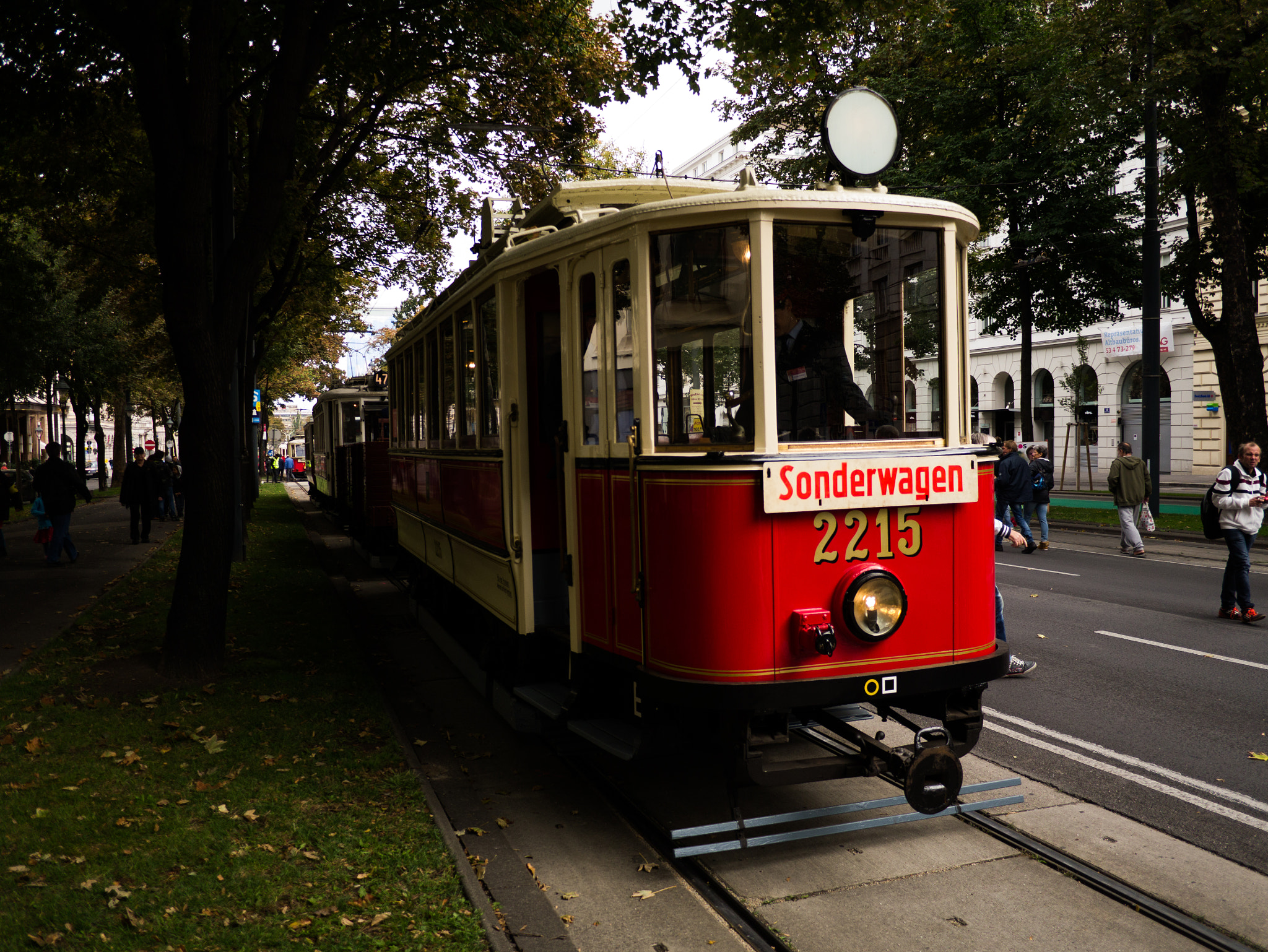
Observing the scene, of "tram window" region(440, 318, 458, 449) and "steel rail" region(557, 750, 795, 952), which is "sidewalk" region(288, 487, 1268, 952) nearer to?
"steel rail" region(557, 750, 795, 952)

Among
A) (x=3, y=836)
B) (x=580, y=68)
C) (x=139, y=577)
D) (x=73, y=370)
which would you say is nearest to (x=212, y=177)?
(x=3, y=836)

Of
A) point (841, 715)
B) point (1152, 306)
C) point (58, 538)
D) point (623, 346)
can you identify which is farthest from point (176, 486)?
point (841, 715)

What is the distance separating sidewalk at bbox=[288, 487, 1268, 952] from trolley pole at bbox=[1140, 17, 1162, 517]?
15626mm

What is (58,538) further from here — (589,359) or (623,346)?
(623,346)

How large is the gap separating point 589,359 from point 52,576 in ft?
40.1

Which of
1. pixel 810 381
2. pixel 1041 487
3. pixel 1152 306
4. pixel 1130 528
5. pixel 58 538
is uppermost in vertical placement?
pixel 1152 306

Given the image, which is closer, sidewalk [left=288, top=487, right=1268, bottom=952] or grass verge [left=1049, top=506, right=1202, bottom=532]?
sidewalk [left=288, top=487, right=1268, bottom=952]

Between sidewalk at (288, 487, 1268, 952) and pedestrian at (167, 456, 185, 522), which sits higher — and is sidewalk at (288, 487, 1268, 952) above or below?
below

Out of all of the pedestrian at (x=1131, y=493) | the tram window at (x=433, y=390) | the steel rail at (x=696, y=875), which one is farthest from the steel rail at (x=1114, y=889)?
the pedestrian at (x=1131, y=493)

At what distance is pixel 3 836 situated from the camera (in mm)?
4910

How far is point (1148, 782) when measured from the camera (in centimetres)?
573

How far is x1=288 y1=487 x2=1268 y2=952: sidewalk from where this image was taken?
161 inches

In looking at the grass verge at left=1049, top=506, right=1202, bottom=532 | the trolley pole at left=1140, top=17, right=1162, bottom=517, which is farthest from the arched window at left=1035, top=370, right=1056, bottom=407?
the trolley pole at left=1140, top=17, right=1162, bottom=517

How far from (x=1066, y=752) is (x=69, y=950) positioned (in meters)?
5.38
